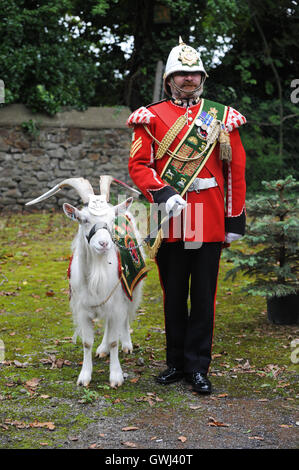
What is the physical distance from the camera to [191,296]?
3971 mm

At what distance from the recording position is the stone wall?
11.0 m

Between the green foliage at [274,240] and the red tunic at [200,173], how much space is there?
124cm

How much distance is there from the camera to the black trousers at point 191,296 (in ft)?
12.8

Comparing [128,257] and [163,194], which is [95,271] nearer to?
[128,257]

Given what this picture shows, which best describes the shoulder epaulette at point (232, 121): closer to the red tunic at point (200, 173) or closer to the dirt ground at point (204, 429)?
the red tunic at point (200, 173)

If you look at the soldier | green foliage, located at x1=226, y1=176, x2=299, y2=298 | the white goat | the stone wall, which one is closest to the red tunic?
the soldier

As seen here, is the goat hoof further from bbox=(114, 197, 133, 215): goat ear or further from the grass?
bbox=(114, 197, 133, 215): goat ear

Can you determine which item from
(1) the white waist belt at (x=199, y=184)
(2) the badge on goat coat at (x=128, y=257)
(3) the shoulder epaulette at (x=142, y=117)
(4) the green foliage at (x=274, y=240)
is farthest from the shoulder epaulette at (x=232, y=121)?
(4) the green foliage at (x=274, y=240)

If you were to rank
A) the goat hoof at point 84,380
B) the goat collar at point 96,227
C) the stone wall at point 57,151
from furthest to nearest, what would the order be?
the stone wall at point 57,151 → the goat hoof at point 84,380 → the goat collar at point 96,227

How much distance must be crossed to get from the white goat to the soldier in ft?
0.99

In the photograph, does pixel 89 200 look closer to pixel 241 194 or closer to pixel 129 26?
pixel 241 194

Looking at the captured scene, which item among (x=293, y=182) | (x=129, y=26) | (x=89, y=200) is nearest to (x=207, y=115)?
(x=89, y=200)

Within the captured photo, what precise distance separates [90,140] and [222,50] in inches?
128

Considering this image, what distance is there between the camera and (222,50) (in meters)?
11.6
